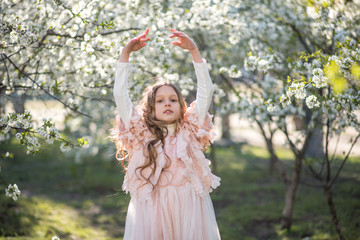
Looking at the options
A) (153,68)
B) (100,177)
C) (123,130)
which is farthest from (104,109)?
(123,130)

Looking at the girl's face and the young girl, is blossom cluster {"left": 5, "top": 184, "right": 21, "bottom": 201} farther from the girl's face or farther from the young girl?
the girl's face

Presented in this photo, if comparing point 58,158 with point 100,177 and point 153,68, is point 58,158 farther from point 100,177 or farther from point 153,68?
point 153,68

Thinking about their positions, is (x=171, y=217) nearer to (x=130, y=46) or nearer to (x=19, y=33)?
(x=130, y=46)

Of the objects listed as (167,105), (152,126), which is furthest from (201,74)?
(152,126)

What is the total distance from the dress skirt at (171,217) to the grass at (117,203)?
1.74 ft

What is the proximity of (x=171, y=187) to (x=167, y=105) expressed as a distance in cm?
60

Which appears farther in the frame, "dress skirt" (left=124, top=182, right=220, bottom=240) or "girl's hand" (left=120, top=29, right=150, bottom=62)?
"girl's hand" (left=120, top=29, right=150, bottom=62)

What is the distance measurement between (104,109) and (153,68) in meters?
4.71

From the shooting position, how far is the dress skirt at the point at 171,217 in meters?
2.73

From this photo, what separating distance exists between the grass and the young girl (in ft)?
1.73

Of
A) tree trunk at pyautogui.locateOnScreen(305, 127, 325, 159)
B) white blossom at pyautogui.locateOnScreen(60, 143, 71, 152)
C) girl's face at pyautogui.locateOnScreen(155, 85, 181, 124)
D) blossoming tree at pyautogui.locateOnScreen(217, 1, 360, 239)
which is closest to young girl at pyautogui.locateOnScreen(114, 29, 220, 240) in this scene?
girl's face at pyautogui.locateOnScreen(155, 85, 181, 124)

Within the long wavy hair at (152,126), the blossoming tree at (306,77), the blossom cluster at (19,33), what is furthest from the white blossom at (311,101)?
the blossom cluster at (19,33)

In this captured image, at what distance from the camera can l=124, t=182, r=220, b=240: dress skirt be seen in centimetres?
273

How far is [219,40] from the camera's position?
20.6 feet
